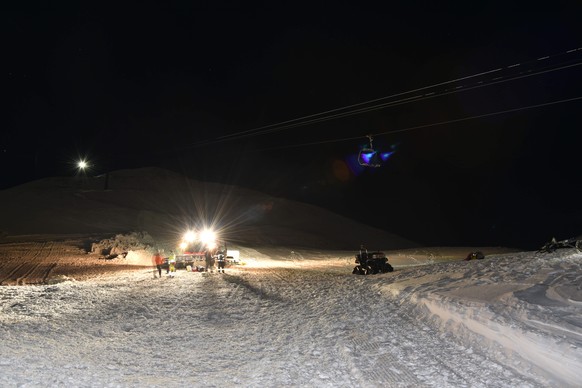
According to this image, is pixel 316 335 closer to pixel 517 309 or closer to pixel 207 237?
pixel 517 309

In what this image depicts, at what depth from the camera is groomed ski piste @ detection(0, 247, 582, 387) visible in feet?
21.5

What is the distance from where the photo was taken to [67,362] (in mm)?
7328

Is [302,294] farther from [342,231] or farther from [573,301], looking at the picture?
[342,231]

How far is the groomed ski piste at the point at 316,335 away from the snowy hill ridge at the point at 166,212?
31317 mm

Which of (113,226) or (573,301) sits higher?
(113,226)

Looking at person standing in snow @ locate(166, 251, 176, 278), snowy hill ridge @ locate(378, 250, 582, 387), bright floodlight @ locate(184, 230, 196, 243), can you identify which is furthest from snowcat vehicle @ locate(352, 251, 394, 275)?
bright floodlight @ locate(184, 230, 196, 243)

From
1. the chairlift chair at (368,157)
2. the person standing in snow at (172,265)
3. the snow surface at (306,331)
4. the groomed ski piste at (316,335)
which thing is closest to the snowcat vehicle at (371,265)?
the snow surface at (306,331)

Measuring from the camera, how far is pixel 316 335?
9.21 metres

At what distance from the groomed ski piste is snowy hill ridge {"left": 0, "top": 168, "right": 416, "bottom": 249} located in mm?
31317

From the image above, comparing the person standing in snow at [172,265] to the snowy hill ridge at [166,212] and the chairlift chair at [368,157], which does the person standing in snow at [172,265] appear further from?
the snowy hill ridge at [166,212]

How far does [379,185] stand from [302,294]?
107m

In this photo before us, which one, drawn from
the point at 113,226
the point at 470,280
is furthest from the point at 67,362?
the point at 113,226

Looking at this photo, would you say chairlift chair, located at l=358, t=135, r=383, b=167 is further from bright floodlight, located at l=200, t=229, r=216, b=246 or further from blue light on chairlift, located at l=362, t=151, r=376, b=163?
bright floodlight, located at l=200, t=229, r=216, b=246

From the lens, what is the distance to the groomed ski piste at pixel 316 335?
655 cm
